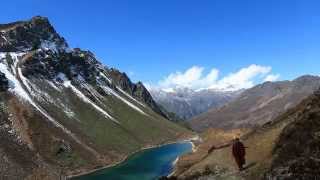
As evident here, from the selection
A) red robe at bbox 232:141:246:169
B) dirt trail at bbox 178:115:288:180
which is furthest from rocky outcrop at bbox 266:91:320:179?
red robe at bbox 232:141:246:169

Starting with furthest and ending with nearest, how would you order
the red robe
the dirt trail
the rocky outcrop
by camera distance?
the red robe
the dirt trail
the rocky outcrop

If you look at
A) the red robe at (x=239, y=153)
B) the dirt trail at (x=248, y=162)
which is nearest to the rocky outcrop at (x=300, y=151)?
the dirt trail at (x=248, y=162)

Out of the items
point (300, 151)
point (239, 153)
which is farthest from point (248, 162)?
point (300, 151)

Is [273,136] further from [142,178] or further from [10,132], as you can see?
[10,132]

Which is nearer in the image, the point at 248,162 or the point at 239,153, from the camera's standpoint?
the point at 239,153

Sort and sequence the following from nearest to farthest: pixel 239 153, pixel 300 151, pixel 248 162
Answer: pixel 300 151, pixel 239 153, pixel 248 162

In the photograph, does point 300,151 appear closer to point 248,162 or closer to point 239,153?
point 239,153

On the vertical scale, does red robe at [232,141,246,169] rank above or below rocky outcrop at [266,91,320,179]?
above

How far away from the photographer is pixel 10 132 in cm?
19612

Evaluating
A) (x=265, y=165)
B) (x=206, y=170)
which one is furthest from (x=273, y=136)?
(x=265, y=165)

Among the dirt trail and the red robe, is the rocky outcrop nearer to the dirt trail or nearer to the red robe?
the dirt trail

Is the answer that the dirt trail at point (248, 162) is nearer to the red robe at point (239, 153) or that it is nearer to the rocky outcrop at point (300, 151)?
the red robe at point (239, 153)

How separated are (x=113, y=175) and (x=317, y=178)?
149015 millimetres

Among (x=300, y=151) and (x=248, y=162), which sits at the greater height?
(x=248, y=162)
